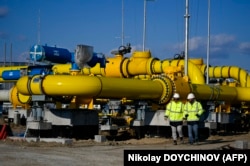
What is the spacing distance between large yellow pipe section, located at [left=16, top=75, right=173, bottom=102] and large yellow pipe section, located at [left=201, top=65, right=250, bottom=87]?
9.41 metres

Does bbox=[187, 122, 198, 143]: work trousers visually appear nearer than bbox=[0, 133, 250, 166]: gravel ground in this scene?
No

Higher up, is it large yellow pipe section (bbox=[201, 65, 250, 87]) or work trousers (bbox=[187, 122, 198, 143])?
large yellow pipe section (bbox=[201, 65, 250, 87])

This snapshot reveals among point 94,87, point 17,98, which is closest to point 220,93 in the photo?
point 94,87

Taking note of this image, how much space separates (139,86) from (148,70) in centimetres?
715

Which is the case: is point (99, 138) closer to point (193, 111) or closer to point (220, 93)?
point (193, 111)

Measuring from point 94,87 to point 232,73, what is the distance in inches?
537

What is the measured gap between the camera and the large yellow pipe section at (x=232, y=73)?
1047 inches

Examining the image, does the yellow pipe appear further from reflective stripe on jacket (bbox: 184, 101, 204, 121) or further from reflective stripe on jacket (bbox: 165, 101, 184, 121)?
reflective stripe on jacket (bbox: 165, 101, 184, 121)

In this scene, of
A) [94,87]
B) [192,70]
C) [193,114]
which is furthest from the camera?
[192,70]
